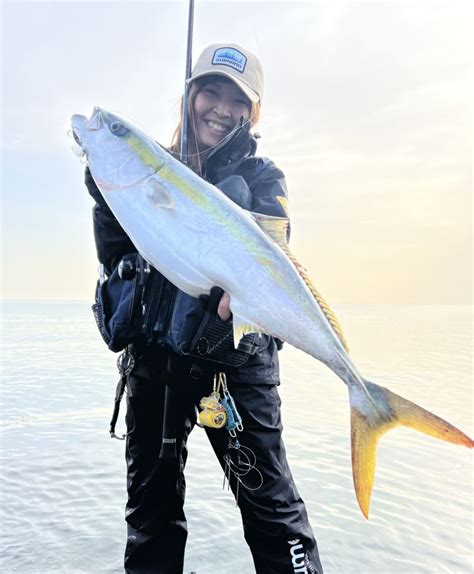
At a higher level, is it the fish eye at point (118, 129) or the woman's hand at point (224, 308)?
the fish eye at point (118, 129)

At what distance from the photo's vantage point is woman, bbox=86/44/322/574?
9.75 ft

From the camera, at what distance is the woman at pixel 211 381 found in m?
2.97

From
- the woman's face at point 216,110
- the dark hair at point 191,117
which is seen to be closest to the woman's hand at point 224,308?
the dark hair at point 191,117

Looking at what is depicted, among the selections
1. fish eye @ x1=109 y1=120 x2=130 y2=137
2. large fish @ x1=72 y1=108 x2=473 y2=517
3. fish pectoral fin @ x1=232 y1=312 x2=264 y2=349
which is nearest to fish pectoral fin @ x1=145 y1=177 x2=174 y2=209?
large fish @ x1=72 y1=108 x2=473 y2=517

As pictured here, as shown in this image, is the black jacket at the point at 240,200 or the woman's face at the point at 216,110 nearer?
the black jacket at the point at 240,200

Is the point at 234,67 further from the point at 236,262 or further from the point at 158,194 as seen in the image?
the point at 236,262

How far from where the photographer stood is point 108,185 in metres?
2.49

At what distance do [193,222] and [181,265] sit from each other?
8.9 inches

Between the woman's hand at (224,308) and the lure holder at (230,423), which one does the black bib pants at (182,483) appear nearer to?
the lure holder at (230,423)

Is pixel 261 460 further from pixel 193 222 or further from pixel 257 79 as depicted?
pixel 257 79

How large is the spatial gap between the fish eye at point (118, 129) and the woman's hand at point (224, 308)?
101cm

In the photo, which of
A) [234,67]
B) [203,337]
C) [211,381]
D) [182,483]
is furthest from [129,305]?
[234,67]

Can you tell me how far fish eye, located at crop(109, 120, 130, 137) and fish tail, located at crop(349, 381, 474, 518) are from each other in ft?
5.77

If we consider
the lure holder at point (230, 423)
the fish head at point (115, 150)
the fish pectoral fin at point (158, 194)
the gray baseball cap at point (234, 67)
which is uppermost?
the gray baseball cap at point (234, 67)
